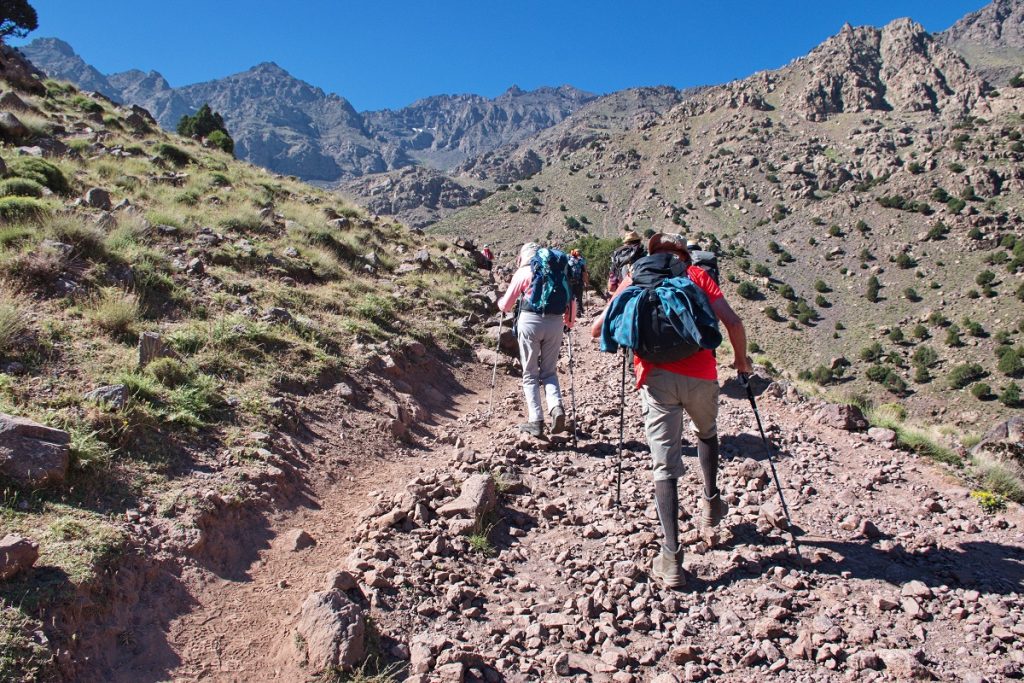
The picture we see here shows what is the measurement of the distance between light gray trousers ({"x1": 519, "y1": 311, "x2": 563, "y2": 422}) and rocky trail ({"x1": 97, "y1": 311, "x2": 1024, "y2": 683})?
62 cm

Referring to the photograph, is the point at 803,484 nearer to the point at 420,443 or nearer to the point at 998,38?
the point at 420,443

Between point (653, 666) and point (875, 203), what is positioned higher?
point (875, 203)

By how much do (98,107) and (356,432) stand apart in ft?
69.6

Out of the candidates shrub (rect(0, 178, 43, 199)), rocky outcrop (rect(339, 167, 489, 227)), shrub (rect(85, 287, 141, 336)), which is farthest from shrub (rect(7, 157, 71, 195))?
rocky outcrop (rect(339, 167, 489, 227))

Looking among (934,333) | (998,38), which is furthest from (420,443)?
(998,38)

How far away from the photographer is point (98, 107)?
819 inches

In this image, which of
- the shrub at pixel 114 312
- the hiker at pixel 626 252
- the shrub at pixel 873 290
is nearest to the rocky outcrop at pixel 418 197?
the shrub at pixel 873 290

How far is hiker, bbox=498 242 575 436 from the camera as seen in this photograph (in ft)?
21.1

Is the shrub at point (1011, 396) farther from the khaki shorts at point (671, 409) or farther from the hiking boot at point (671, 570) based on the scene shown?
the hiking boot at point (671, 570)

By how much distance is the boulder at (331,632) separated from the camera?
3097 mm

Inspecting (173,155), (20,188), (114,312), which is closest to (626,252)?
(114,312)

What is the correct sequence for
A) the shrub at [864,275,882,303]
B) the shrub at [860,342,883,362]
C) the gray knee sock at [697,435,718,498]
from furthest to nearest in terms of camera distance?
the shrub at [864,275,882,303]
the shrub at [860,342,883,362]
the gray knee sock at [697,435,718,498]

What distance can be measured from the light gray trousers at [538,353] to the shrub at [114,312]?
418cm

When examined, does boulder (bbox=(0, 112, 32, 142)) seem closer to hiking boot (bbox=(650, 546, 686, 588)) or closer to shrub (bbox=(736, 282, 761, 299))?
hiking boot (bbox=(650, 546, 686, 588))
